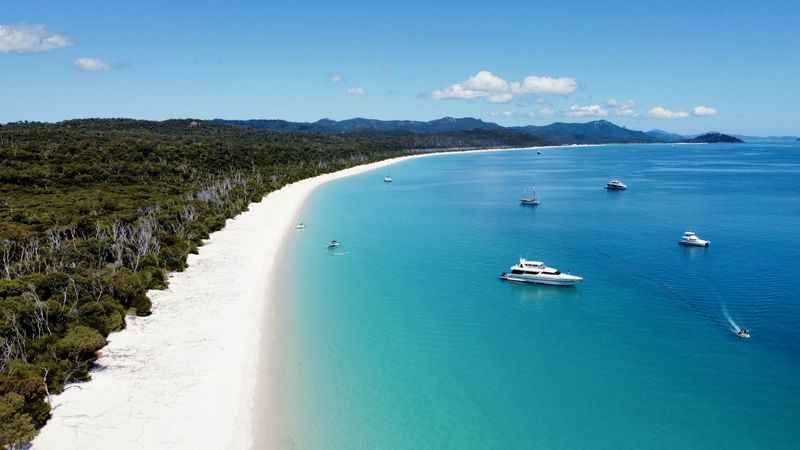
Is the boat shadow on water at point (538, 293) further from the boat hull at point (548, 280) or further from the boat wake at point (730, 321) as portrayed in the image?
the boat wake at point (730, 321)

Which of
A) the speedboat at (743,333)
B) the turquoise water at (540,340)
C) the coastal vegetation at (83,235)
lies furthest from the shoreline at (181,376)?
the speedboat at (743,333)

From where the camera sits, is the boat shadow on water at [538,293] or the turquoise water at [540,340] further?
Result: the boat shadow on water at [538,293]

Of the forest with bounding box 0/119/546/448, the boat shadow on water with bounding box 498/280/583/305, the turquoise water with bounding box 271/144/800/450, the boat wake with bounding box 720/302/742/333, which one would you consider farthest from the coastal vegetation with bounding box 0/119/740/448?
the boat wake with bounding box 720/302/742/333

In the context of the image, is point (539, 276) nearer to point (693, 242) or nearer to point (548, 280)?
point (548, 280)

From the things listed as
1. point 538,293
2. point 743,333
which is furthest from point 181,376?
point 743,333

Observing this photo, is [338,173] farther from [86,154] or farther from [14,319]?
[14,319]

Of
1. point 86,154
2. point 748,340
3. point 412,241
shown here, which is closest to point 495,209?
point 412,241
